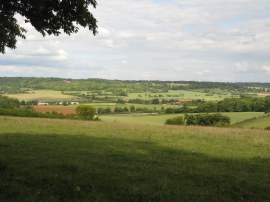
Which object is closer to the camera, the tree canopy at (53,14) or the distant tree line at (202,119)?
the tree canopy at (53,14)

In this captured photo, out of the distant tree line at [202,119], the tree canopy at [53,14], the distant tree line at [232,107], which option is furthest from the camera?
the distant tree line at [232,107]

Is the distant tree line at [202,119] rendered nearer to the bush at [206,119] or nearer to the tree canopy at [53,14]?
the bush at [206,119]

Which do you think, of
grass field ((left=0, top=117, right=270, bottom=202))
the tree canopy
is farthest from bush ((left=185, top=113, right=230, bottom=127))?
the tree canopy

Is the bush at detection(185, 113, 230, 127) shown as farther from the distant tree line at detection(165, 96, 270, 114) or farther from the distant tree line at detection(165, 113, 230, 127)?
the distant tree line at detection(165, 96, 270, 114)

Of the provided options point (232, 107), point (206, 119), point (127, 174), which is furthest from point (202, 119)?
point (127, 174)

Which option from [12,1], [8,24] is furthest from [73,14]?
[8,24]

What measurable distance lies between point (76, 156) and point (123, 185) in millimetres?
5418

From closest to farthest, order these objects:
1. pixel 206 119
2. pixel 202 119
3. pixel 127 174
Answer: pixel 127 174 < pixel 202 119 < pixel 206 119

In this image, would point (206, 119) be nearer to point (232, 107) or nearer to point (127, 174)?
point (232, 107)

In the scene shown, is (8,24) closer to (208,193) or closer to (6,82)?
(208,193)

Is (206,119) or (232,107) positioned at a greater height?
(232,107)

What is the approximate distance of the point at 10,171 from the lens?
11.0m

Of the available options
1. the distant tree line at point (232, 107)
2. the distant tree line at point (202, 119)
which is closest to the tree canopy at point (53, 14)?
the distant tree line at point (202, 119)

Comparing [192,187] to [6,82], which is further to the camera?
[6,82]
